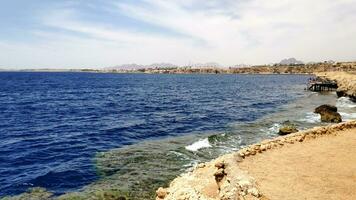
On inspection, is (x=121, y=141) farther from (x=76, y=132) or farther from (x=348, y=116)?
(x=348, y=116)

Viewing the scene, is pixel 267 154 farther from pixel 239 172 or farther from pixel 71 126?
pixel 71 126

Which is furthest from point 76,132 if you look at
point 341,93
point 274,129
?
point 341,93

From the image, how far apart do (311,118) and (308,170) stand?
30.4 meters

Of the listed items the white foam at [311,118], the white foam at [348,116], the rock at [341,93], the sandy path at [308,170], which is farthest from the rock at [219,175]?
the rock at [341,93]

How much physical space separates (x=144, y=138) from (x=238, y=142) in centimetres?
909

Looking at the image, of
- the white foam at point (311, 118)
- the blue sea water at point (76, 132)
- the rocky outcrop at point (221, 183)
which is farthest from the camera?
the white foam at point (311, 118)

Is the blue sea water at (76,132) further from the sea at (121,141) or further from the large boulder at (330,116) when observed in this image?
the large boulder at (330,116)

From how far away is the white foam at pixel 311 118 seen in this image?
42703mm

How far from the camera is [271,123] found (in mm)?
42469

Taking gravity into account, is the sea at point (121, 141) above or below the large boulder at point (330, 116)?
below

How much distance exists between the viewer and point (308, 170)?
54.3 feet

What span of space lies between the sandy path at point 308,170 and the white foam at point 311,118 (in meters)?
21.2

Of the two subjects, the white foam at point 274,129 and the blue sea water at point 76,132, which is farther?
the white foam at point 274,129

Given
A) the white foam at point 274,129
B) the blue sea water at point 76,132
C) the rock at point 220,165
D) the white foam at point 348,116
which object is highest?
the rock at point 220,165
